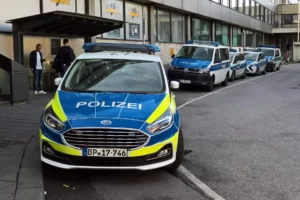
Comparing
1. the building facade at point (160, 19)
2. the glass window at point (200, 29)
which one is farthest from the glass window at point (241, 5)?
the glass window at point (200, 29)

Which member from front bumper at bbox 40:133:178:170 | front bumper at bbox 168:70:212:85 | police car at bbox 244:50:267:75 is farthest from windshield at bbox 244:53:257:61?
front bumper at bbox 40:133:178:170

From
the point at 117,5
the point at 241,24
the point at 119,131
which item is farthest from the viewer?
the point at 241,24

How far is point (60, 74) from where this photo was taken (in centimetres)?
1548

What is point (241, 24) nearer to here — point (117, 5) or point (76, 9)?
point (117, 5)

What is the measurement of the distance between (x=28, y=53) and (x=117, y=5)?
25.9 feet

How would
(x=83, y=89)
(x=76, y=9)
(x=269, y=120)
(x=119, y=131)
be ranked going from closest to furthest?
(x=119, y=131) < (x=83, y=89) < (x=269, y=120) < (x=76, y=9)

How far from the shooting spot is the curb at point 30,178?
4695 millimetres

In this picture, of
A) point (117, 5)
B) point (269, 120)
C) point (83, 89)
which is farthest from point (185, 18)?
point (83, 89)

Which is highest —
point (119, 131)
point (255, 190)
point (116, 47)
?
point (116, 47)

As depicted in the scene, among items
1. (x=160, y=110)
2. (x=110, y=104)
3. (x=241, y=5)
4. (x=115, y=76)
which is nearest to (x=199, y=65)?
(x=115, y=76)

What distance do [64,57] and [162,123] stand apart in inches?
398

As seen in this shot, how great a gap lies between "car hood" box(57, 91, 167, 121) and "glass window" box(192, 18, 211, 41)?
88.3 feet

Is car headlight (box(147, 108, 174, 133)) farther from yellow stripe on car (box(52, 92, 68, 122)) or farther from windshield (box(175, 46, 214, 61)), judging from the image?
windshield (box(175, 46, 214, 61))

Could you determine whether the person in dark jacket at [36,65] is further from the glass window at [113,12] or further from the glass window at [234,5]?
the glass window at [234,5]
